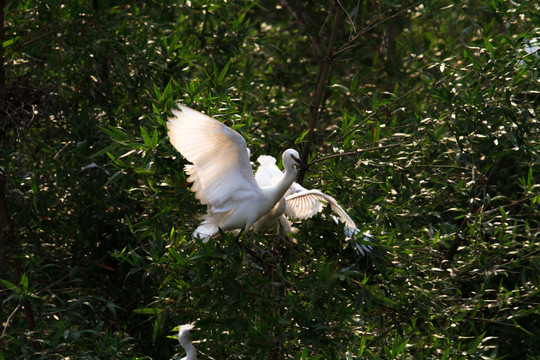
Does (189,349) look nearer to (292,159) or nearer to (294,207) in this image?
(294,207)

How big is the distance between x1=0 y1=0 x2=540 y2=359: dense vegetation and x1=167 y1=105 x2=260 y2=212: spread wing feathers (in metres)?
0.08

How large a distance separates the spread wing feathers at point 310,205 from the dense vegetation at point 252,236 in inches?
3.0

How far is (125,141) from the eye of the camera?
292 cm

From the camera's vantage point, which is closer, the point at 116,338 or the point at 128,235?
the point at 116,338

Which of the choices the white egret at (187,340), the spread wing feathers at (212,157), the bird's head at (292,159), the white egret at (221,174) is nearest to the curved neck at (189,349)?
the white egret at (187,340)

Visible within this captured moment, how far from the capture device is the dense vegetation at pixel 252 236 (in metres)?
2.79

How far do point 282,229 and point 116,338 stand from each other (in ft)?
2.77

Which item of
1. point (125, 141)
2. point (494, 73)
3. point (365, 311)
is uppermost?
point (125, 141)

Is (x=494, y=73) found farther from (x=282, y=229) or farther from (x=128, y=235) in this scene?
(x=128, y=235)

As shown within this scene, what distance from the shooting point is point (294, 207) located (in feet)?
10.5

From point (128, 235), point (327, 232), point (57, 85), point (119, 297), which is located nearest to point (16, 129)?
point (57, 85)

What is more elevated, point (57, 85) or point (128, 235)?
point (57, 85)

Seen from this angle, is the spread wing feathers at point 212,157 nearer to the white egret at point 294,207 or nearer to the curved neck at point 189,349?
the white egret at point 294,207

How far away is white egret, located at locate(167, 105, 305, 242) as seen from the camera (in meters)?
2.81
